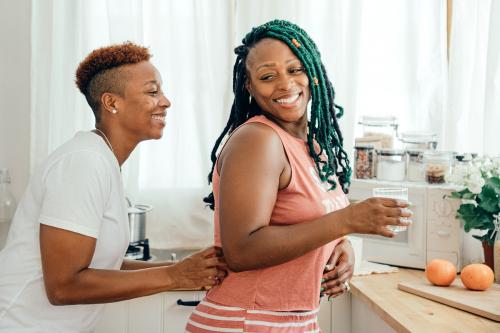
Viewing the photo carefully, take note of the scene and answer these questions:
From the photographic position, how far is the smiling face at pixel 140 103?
5.14 ft

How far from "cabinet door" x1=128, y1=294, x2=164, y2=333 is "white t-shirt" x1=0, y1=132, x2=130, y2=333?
68cm

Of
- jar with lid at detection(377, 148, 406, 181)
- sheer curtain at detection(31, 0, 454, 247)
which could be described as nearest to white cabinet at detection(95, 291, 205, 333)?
sheer curtain at detection(31, 0, 454, 247)

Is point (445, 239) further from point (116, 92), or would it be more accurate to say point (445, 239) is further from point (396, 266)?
point (116, 92)

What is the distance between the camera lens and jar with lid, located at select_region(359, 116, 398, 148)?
2492mm

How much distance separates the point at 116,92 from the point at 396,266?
4.27ft

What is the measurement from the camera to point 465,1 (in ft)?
8.33

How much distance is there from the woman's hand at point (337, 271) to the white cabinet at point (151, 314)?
834 mm

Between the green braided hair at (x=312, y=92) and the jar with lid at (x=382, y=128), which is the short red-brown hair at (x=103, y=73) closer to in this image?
the green braided hair at (x=312, y=92)

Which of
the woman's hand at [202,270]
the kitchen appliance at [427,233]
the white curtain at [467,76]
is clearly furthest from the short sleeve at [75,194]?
the white curtain at [467,76]

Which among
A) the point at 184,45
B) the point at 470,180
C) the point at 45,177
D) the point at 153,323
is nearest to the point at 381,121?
the point at 470,180

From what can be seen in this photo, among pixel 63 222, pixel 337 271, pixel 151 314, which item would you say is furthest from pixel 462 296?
pixel 63 222

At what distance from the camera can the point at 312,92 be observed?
4.61ft

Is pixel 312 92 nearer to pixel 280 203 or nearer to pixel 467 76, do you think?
pixel 280 203

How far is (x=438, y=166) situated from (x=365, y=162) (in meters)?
0.28
